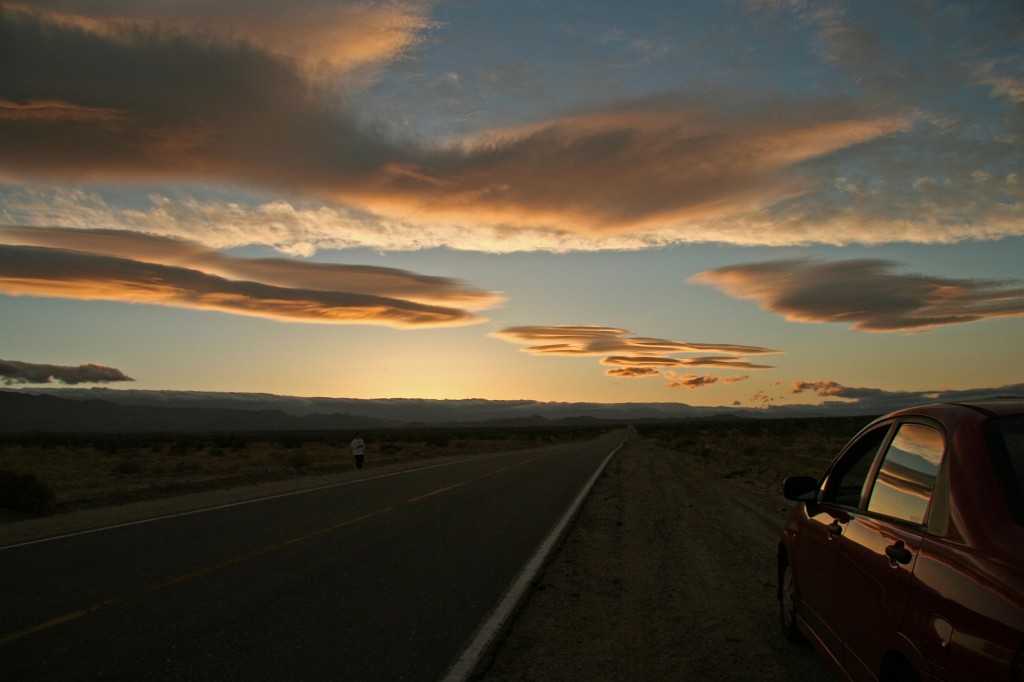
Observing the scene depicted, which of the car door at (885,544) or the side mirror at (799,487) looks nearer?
the car door at (885,544)

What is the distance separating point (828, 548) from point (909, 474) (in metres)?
1.11

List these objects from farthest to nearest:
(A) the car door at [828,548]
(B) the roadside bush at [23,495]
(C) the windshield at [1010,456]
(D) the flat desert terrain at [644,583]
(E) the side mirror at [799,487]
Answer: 1. (B) the roadside bush at [23,495]
2. (D) the flat desert terrain at [644,583]
3. (E) the side mirror at [799,487]
4. (A) the car door at [828,548]
5. (C) the windshield at [1010,456]

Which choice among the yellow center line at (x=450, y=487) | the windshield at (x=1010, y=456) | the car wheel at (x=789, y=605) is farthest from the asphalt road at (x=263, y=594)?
the windshield at (x=1010, y=456)

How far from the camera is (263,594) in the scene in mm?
7898

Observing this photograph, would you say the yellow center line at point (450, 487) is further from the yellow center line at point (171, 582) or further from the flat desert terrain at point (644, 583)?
the flat desert terrain at point (644, 583)

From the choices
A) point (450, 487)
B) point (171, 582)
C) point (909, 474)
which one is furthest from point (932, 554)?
point (450, 487)

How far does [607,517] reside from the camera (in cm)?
1455

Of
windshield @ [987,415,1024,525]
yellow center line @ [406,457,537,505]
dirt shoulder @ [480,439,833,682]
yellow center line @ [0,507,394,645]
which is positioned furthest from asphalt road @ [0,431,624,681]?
windshield @ [987,415,1024,525]

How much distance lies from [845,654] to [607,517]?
1020 centimetres

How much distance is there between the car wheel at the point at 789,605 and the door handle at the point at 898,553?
2361 millimetres

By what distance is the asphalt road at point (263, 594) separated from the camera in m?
5.73

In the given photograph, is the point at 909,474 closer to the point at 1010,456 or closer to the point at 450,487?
the point at 1010,456

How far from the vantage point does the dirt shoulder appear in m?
5.76

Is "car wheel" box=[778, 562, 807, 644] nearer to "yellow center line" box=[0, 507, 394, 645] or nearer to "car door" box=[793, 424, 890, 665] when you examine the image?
"car door" box=[793, 424, 890, 665]
